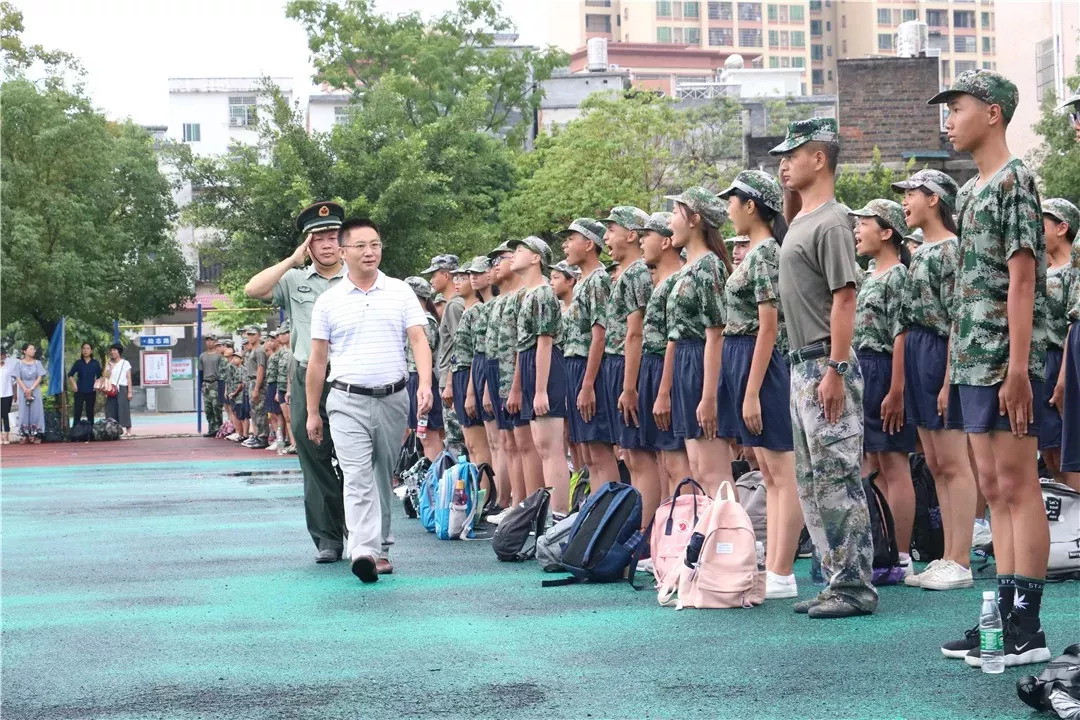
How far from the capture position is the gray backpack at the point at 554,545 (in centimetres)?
975

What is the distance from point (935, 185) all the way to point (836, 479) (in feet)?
6.36

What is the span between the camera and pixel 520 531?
10.6m

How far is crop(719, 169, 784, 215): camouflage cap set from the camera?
8352 millimetres

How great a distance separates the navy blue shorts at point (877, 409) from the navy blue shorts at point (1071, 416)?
1833 mm

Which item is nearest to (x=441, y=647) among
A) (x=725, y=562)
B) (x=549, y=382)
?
(x=725, y=562)

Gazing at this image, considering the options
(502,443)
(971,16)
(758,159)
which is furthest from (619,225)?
(971,16)

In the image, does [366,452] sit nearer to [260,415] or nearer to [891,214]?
[891,214]

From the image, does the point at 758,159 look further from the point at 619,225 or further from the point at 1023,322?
the point at 1023,322

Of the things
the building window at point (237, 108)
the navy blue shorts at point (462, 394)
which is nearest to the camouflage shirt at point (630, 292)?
the navy blue shorts at point (462, 394)

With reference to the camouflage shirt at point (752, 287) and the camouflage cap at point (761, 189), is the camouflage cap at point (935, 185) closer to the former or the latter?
the camouflage cap at point (761, 189)

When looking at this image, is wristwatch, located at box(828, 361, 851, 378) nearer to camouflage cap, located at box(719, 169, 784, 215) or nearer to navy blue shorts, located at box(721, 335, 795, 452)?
navy blue shorts, located at box(721, 335, 795, 452)

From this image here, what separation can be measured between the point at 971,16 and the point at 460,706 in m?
173

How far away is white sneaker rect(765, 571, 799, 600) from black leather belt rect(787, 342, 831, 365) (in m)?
1.33

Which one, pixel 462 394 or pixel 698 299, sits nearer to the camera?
pixel 698 299
